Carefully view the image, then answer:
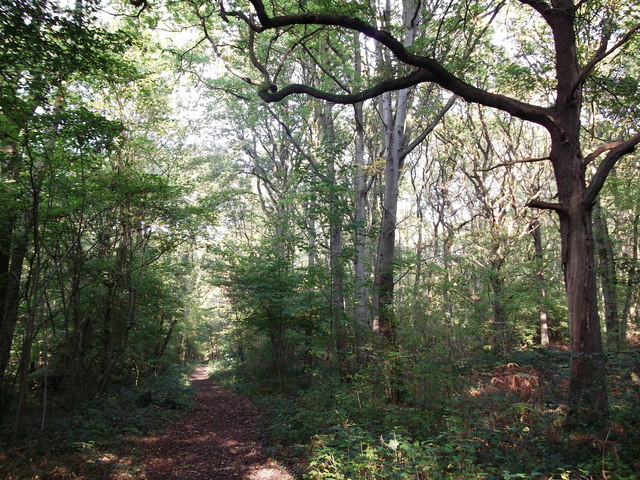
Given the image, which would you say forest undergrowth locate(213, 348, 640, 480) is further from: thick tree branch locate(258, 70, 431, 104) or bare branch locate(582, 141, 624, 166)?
thick tree branch locate(258, 70, 431, 104)

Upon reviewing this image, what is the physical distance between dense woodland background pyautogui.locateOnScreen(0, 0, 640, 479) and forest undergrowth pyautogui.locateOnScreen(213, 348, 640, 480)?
44 millimetres

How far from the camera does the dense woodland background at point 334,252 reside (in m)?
4.88

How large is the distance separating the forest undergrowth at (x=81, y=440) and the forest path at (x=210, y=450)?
1.16 ft

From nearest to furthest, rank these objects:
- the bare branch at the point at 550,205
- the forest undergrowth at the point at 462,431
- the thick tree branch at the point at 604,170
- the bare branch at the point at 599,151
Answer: the forest undergrowth at the point at 462,431 → the thick tree branch at the point at 604,170 → the bare branch at the point at 599,151 → the bare branch at the point at 550,205

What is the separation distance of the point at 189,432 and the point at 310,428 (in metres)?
3.12

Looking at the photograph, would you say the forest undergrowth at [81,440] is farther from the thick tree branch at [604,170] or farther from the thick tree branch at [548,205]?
the thick tree branch at [604,170]

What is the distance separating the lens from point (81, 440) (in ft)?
19.7

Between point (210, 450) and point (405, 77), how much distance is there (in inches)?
292

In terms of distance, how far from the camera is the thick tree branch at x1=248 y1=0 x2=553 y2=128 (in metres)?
5.27

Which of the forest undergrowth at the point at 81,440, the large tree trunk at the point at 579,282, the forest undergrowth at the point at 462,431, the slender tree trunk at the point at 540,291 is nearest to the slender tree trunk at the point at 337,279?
the forest undergrowth at the point at 462,431

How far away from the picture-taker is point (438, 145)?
730 inches

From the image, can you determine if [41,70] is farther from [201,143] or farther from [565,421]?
[201,143]

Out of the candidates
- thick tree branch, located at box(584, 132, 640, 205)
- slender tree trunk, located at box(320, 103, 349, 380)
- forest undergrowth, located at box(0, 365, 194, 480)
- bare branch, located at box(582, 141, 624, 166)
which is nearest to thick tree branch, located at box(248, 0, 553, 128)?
bare branch, located at box(582, 141, 624, 166)

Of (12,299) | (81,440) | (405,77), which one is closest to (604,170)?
(405,77)
